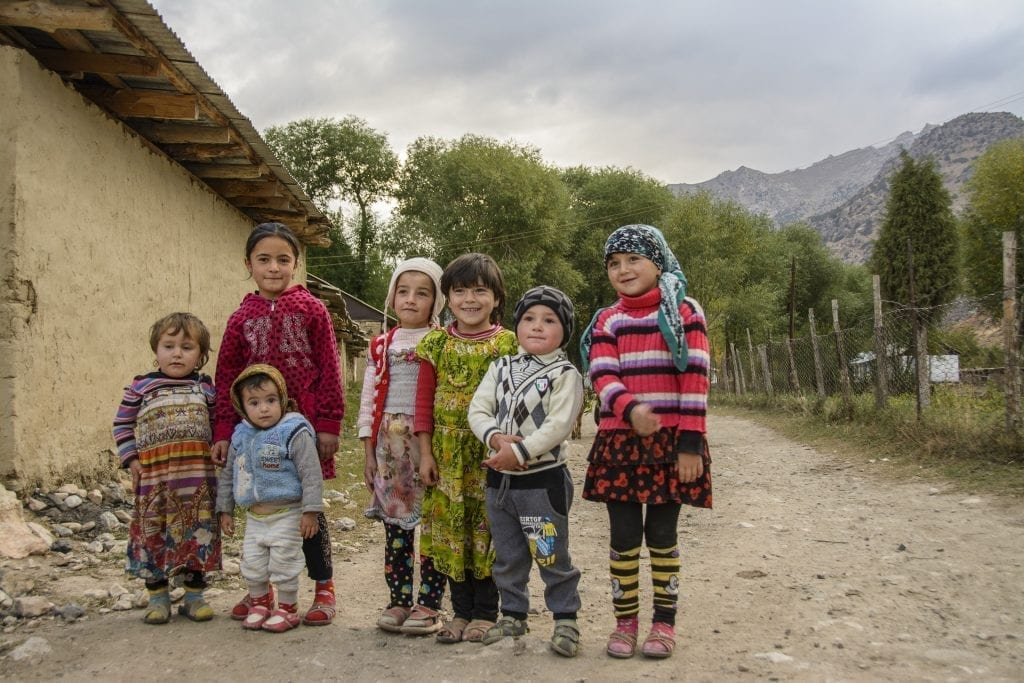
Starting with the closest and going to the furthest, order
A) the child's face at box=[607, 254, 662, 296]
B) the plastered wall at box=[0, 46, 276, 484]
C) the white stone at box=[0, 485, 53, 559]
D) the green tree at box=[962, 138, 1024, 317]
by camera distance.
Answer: the child's face at box=[607, 254, 662, 296], the white stone at box=[0, 485, 53, 559], the plastered wall at box=[0, 46, 276, 484], the green tree at box=[962, 138, 1024, 317]

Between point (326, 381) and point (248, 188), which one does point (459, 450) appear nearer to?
point (326, 381)

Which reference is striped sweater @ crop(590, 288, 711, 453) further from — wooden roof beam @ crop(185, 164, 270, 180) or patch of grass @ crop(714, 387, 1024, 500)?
wooden roof beam @ crop(185, 164, 270, 180)

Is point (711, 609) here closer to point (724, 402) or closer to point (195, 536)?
point (195, 536)

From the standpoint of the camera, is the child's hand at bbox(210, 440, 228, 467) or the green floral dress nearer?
the green floral dress

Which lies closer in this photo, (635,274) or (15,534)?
(635,274)

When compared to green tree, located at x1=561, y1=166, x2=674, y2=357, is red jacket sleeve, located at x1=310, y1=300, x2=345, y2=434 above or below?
below

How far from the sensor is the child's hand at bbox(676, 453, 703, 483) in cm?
254

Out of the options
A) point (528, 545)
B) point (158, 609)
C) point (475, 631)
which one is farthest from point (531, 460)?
point (158, 609)

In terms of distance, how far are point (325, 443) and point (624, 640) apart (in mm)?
1430

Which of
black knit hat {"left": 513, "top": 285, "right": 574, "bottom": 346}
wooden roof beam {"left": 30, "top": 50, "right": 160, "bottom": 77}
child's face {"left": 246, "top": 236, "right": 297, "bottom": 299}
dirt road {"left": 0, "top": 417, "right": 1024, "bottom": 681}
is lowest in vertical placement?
dirt road {"left": 0, "top": 417, "right": 1024, "bottom": 681}

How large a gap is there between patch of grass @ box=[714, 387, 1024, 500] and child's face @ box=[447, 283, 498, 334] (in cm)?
444

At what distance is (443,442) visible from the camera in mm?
2893

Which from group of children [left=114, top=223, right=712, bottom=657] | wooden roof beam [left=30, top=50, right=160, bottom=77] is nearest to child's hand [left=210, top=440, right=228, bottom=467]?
group of children [left=114, top=223, right=712, bottom=657]

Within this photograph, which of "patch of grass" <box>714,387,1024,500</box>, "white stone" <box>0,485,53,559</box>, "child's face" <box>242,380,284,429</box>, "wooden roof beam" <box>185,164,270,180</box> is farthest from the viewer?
"wooden roof beam" <box>185,164,270,180</box>
